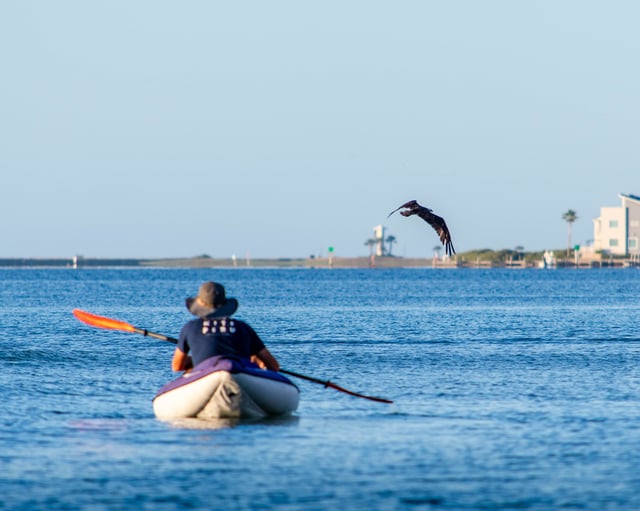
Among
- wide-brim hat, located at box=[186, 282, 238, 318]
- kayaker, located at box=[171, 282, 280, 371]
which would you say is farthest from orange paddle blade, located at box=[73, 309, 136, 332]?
wide-brim hat, located at box=[186, 282, 238, 318]

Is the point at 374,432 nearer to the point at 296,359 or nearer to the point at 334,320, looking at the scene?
the point at 296,359

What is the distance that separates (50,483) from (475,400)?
11.7 meters

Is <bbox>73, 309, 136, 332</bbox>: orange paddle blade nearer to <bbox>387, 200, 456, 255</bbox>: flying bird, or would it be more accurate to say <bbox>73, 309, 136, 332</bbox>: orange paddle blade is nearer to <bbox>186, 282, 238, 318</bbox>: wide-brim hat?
<bbox>186, 282, 238, 318</bbox>: wide-brim hat

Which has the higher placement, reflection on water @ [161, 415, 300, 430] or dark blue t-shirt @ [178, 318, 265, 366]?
dark blue t-shirt @ [178, 318, 265, 366]

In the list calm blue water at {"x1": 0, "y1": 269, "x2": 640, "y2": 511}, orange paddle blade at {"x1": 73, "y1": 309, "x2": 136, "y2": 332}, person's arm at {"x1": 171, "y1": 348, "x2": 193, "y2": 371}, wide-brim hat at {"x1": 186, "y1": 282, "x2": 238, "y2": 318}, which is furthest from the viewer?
orange paddle blade at {"x1": 73, "y1": 309, "x2": 136, "y2": 332}

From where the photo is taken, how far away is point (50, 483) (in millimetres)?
17234

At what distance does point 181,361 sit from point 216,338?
0.93 metres

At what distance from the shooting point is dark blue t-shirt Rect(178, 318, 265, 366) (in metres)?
21.4

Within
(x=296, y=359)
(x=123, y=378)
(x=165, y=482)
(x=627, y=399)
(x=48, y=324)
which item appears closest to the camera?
(x=165, y=482)

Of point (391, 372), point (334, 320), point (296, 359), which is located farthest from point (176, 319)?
point (391, 372)

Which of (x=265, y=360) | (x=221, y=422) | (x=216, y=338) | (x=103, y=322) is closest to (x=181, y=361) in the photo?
(x=216, y=338)

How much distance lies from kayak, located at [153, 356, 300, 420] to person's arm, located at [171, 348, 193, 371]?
5.7 inches

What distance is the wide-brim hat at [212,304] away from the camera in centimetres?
2116

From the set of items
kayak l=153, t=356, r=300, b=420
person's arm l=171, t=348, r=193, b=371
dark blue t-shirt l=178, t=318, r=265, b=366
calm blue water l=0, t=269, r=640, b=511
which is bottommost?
calm blue water l=0, t=269, r=640, b=511
